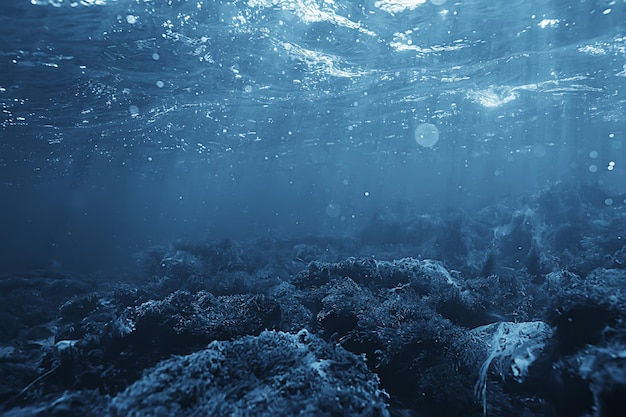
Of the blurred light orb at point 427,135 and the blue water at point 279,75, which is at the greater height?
the blue water at point 279,75

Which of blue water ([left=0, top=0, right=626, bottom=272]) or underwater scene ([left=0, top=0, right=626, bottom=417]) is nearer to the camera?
underwater scene ([left=0, top=0, right=626, bottom=417])

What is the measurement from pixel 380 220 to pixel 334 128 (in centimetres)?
1104

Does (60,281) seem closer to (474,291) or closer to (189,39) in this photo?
(189,39)

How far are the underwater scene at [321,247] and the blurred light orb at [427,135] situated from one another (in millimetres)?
779

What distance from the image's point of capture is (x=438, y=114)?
30375 millimetres

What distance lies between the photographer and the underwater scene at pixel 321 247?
4270mm

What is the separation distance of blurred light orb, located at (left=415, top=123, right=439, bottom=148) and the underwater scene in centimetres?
78

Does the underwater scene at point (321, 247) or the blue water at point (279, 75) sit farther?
the blue water at point (279, 75)

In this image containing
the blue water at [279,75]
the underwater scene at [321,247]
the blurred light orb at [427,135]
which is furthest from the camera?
the blurred light orb at [427,135]

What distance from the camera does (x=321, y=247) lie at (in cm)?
2333

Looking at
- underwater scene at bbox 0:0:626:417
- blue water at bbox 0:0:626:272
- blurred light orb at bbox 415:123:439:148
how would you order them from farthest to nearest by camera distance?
blurred light orb at bbox 415:123:439:148 → blue water at bbox 0:0:626:272 → underwater scene at bbox 0:0:626:417

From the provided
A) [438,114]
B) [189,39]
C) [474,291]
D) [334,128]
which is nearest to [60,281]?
[189,39]

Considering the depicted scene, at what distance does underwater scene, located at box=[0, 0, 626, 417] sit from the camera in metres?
4.27

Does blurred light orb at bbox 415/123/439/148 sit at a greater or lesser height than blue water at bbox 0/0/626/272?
lesser
